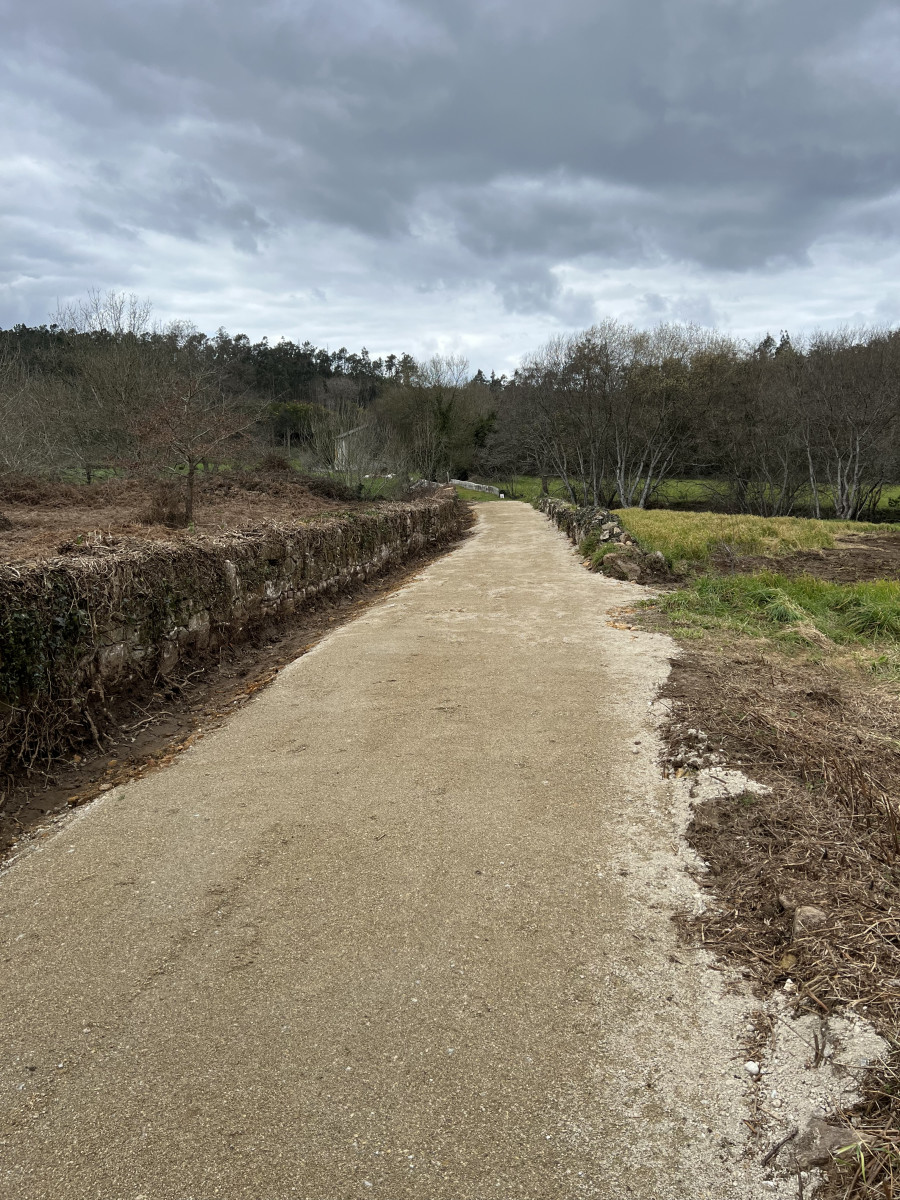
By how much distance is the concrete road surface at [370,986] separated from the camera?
6.01 feet

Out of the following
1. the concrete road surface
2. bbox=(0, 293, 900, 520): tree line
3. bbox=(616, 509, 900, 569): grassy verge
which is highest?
bbox=(0, 293, 900, 520): tree line

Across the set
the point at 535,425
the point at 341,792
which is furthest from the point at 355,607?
the point at 535,425

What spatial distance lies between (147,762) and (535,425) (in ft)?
116

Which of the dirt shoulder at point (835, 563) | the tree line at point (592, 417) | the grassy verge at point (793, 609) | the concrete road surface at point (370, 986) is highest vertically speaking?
the tree line at point (592, 417)

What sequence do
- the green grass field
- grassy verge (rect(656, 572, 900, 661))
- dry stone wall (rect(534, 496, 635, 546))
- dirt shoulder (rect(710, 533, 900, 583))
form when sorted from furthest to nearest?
dry stone wall (rect(534, 496, 635, 546))
dirt shoulder (rect(710, 533, 900, 583))
the green grass field
grassy verge (rect(656, 572, 900, 661))

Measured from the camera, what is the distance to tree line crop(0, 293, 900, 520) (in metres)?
21.5

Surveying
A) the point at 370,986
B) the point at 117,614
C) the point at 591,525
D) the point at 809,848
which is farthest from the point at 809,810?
the point at 591,525

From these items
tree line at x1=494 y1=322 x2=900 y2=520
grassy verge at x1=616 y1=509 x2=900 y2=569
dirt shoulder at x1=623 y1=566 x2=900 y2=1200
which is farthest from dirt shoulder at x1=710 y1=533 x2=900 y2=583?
tree line at x1=494 y1=322 x2=900 y2=520

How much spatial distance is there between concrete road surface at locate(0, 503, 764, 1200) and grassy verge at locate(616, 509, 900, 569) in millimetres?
9309

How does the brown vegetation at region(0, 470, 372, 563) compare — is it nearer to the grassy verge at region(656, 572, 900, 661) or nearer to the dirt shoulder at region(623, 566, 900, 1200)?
the dirt shoulder at region(623, 566, 900, 1200)

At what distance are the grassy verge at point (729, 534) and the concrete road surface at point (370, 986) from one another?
9.31 metres

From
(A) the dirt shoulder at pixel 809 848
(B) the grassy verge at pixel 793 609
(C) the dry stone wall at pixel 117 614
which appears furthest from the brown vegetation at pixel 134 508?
(B) the grassy verge at pixel 793 609

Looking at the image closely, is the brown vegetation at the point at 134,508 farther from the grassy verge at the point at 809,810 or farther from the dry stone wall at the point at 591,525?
the dry stone wall at the point at 591,525

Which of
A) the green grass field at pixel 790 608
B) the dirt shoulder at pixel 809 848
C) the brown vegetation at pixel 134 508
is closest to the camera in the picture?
the dirt shoulder at pixel 809 848
